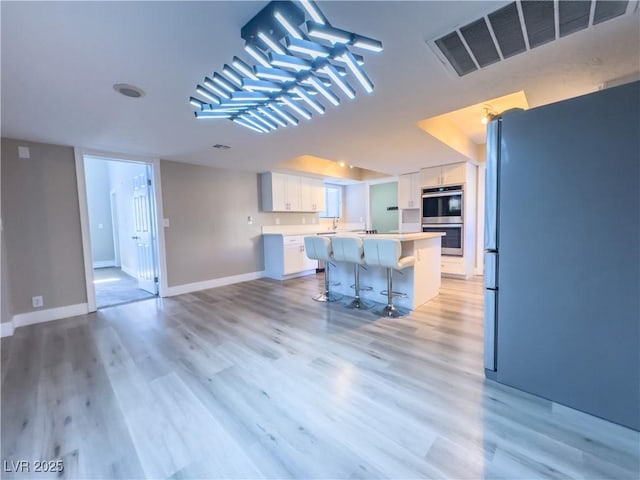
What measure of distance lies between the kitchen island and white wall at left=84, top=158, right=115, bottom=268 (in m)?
6.98

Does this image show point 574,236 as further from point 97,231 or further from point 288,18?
point 97,231

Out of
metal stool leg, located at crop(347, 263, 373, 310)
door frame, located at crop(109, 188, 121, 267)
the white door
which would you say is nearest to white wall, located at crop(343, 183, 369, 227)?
metal stool leg, located at crop(347, 263, 373, 310)

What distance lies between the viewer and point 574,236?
1512 millimetres

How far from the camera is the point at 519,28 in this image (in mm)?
1435

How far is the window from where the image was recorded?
24.8ft

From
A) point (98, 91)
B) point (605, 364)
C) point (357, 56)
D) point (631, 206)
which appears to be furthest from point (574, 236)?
point (98, 91)

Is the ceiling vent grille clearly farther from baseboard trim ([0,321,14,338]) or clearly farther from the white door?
baseboard trim ([0,321,14,338])

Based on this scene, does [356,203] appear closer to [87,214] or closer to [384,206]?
[384,206]

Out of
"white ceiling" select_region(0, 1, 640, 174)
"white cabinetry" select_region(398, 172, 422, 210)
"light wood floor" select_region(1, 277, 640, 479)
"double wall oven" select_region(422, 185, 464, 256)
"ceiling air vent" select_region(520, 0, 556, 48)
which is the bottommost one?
"light wood floor" select_region(1, 277, 640, 479)

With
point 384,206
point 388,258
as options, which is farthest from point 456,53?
point 384,206

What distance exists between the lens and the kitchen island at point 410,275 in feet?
10.9

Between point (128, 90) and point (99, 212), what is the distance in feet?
22.6

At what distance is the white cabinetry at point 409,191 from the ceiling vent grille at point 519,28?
3976 mm

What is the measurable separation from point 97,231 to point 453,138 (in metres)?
8.80
